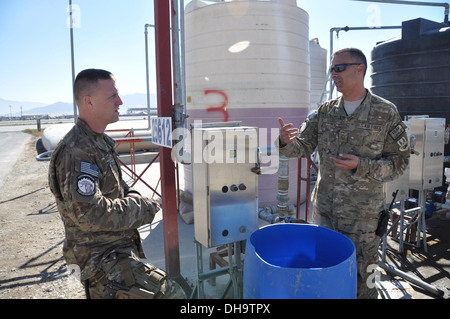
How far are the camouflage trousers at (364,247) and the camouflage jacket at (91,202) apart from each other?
1438 mm

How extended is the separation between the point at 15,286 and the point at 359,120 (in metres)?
4.05

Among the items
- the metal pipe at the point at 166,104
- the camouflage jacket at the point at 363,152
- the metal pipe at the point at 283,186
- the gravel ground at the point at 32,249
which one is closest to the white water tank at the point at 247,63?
the metal pipe at the point at 283,186

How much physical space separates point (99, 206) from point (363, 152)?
1.84 metres

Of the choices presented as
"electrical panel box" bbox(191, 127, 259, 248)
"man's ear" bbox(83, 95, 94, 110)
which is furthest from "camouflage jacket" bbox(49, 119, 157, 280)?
"electrical panel box" bbox(191, 127, 259, 248)

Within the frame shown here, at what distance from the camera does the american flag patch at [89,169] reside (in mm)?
1798

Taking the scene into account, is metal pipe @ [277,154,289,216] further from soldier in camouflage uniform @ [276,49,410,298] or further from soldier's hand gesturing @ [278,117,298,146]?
soldier's hand gesturing @ [278,117,298,146]

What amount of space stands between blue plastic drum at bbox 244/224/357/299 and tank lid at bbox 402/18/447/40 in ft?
17.4

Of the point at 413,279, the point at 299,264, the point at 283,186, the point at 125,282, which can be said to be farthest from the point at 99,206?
the point at 413,279

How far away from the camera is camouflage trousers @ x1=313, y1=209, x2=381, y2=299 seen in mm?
2346

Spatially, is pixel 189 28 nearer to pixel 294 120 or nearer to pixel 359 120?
pixel 294 120

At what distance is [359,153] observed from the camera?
2396 mm

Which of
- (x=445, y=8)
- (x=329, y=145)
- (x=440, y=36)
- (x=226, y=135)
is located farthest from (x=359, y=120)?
(x=445, y=8)

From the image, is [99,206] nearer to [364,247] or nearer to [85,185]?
[85,185]

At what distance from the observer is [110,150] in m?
2.16
